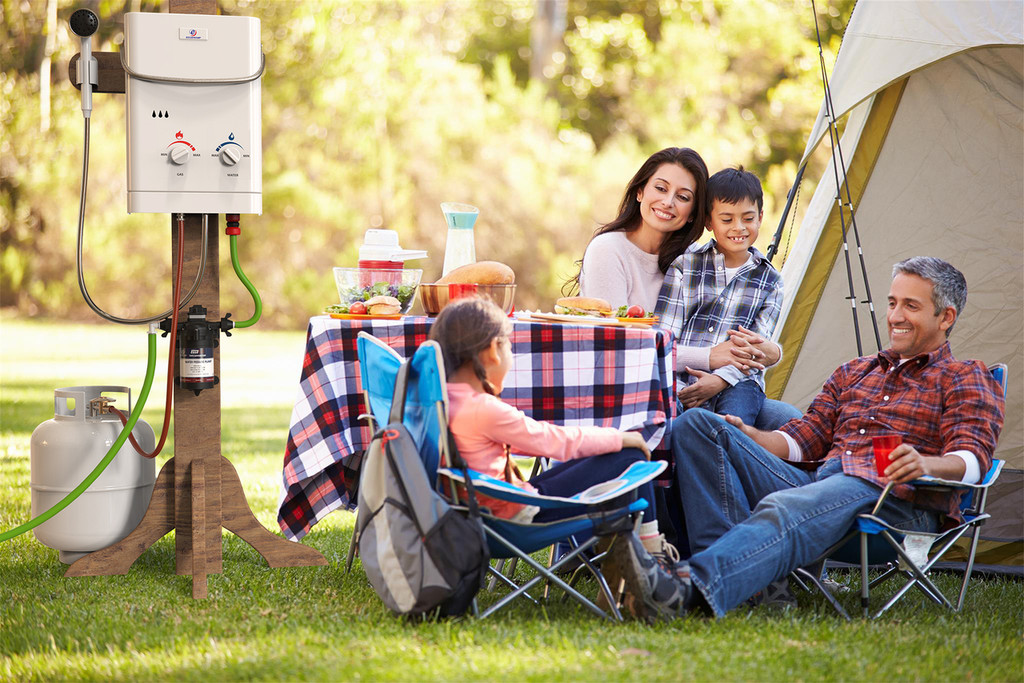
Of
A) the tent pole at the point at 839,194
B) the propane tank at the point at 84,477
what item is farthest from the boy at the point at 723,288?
the propane tank at the point at 84,477

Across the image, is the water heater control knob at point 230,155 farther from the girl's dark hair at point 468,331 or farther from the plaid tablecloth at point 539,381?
the girl's dark hair at point 468,331

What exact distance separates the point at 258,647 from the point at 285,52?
13334 millimetres

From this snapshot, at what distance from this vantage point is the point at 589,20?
682 inches

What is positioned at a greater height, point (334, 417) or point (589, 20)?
point (589, 20)

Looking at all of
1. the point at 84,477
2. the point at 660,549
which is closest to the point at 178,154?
the point at 84,477

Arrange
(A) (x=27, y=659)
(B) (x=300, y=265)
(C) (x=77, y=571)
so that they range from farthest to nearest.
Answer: (B) (x=300, y=265) → (C) (x=77, y=571) → (A) (x=27, y=659)

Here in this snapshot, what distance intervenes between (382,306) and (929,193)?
2.29 m

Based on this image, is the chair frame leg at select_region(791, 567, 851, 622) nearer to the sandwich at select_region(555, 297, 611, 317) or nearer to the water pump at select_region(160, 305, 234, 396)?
the sandwich at select_region(555, 297, 611, 317)

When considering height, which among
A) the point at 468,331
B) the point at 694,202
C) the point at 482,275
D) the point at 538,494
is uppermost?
the point at 694,202

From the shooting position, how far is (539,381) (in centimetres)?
284

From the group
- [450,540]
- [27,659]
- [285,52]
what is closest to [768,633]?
[450,540]

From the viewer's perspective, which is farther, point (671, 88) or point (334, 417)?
point (671, 88)

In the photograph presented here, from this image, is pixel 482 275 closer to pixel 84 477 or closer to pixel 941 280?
pixel 941 280

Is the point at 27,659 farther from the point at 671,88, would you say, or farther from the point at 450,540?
the point at 671,88
